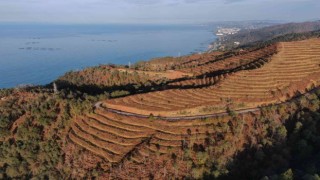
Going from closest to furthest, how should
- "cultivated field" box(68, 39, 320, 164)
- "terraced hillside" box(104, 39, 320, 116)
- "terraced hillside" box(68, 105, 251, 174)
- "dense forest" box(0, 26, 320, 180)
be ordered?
"dense forest" box(0, 26, 320, 180) < "terraced hillside" box(68, 105, 251, 174) < "cultivated field" box(68, 39, 320, 164) < "terraced hillside" box(104, 39, 320, 116)

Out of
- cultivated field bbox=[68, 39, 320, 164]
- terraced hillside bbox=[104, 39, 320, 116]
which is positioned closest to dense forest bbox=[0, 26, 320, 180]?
cultivated field bbox=[68, 39, 320, 164]

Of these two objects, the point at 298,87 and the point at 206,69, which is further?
the point at 206,69

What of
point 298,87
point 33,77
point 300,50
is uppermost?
point 300,50

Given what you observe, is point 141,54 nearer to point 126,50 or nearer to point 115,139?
point 126,50

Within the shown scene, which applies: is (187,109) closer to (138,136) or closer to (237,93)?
(138,136)

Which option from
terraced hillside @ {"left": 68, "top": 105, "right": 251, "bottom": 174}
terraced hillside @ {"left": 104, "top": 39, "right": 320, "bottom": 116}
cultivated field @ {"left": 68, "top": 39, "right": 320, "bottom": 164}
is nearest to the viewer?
terraced hillside @ {"left": 68, "top": 105, "right": 251, "bottom": 174}

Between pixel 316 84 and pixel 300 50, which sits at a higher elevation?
pixel 300 50

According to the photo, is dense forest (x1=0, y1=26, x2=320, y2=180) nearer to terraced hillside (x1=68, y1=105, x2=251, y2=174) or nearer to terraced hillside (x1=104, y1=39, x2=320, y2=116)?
terraced hillside (x1=68, y1=105, x2=251, y2=174)

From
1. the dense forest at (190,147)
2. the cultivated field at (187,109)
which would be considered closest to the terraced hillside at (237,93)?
the cultivated field at (187,109)

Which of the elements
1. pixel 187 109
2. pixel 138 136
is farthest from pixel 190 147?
pixel 187 109

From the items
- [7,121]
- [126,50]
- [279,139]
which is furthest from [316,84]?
[126,50]
